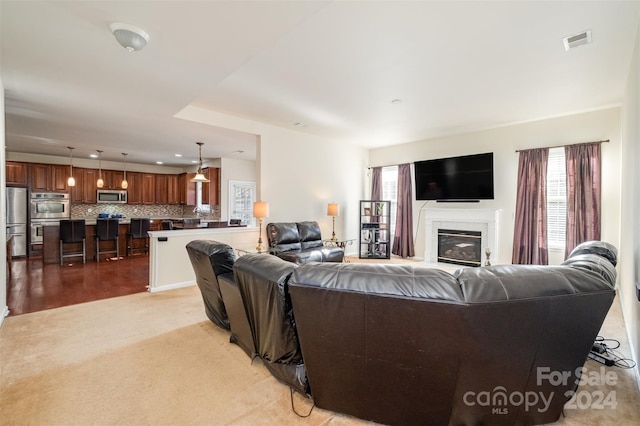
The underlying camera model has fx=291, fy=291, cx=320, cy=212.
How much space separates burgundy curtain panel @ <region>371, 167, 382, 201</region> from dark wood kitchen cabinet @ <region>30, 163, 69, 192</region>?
8036 mm

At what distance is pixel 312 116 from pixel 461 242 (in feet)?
12.7

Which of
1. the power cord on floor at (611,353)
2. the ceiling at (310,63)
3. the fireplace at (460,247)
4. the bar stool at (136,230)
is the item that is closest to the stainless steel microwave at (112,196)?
the bar stool at (136,230)

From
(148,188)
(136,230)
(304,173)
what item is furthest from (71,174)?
(304,173)

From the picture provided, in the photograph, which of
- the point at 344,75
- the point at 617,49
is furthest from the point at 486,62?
the point at 344,75

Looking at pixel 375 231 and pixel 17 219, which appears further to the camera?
pixel 375 231

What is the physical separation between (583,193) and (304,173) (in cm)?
468

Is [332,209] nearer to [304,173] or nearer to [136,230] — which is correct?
[304,173]

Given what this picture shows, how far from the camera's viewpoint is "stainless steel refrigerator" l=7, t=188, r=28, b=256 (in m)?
6.69

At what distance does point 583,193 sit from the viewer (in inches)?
176

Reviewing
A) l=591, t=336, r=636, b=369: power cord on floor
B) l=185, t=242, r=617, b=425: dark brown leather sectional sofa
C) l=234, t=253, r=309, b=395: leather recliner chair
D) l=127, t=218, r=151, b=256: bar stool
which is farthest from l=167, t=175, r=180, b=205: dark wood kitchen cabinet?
l=591, t=336, r=636, b=369: power cord on floor

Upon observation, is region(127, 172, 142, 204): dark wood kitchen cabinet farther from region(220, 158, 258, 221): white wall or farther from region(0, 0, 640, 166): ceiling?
region(0, 0, 640, 166): ceiling

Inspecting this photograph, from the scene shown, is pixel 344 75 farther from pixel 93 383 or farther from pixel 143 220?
pixel 143 220

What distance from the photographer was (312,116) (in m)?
4.92

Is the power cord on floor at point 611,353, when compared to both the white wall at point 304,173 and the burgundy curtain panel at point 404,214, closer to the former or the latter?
the burgundy curtain panel at point 404,214
